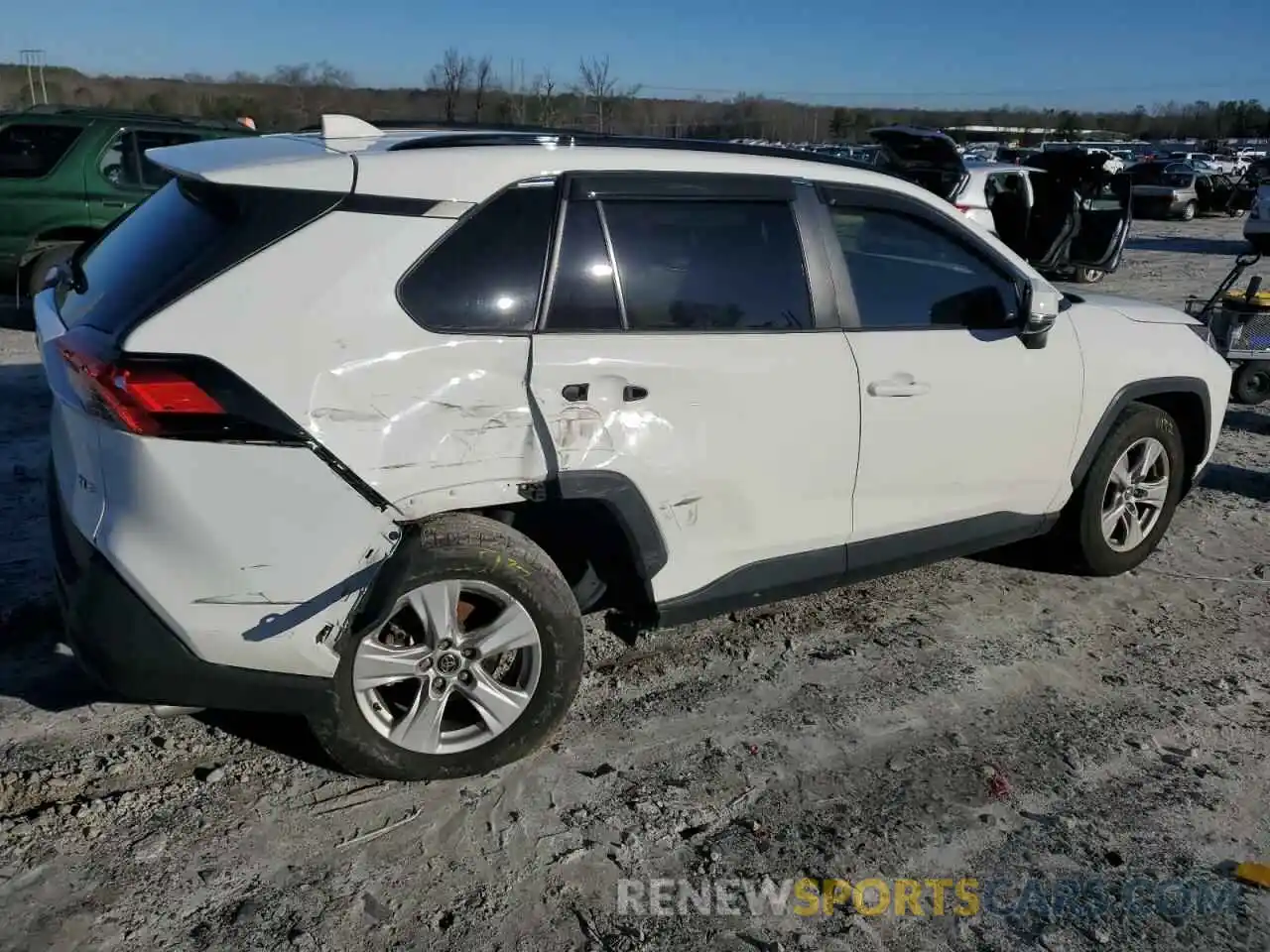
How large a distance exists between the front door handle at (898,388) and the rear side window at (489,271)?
126cm

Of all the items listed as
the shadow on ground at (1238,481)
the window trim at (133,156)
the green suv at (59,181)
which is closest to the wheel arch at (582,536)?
the shadow on ground at (1238,481)

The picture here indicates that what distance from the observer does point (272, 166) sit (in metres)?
2.99

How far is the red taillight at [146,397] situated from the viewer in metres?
2.71

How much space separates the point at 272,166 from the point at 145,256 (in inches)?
17.3

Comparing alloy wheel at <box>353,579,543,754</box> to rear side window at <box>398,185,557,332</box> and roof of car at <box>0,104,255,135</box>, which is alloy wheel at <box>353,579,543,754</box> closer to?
rear side window at <box>398,185,557,332</box>

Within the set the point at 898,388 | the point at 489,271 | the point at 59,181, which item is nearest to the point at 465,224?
the point at 489,271

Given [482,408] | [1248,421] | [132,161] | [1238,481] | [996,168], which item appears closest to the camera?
[482,408]

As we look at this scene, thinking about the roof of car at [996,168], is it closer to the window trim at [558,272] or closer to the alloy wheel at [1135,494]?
the alloy wheel at [1135,494]

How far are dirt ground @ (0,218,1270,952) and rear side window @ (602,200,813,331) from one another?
1.33m

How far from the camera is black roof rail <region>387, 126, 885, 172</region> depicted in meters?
3.30

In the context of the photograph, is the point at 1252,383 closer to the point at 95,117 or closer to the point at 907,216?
the point at 907,216

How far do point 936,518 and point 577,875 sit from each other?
200cm

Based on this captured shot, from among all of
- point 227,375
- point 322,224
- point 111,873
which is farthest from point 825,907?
point 322,224

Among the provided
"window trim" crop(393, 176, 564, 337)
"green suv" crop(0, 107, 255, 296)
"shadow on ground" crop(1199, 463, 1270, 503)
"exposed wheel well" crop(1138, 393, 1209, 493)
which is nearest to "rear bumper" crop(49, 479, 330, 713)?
"window trim" crop(393, 176, 564, 337)
